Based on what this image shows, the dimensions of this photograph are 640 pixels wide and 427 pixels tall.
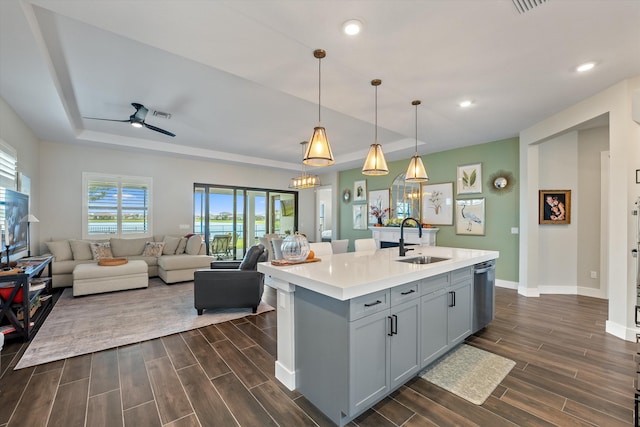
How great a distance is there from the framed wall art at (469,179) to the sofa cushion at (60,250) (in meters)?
7.86

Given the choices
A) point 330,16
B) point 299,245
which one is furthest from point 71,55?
point 299,245

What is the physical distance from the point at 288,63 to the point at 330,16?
710mm

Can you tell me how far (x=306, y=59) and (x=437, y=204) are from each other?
4758 millimetres

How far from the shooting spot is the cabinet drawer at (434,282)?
2281 millimetres

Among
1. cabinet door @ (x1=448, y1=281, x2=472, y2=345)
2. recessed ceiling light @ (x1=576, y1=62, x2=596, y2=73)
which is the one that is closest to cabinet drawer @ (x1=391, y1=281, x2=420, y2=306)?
cabinet door @ (x1=448, y1=281, x2=472, y2=345)

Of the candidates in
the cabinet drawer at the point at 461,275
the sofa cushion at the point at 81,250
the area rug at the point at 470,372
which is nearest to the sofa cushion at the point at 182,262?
the sofa cushion at the point at 81,250

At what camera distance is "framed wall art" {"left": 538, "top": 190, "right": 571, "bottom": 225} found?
4809 mm

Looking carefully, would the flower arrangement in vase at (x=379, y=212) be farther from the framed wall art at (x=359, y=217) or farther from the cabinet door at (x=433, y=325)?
the cabinet door at (x=433, y=325)

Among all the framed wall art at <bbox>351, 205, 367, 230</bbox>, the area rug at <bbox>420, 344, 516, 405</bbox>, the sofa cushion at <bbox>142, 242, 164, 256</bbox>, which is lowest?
the area rug at <bbox>420, 344, 516, 405</bbox>

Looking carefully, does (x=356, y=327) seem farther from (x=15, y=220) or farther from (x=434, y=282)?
(x=15, y=220)

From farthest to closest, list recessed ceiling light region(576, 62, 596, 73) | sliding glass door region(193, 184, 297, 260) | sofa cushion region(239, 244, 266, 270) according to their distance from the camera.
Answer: sliding glass door region(193, 184, 297, 260), sofa cushion region(239, 244, 266, 270), recessed ceiling light region(576, 62, 596, 73)

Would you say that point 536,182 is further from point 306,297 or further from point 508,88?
point 306,297

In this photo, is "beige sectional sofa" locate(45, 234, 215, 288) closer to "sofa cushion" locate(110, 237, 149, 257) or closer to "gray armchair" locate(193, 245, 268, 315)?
"sofa cushion" locate(110, 237, 149, 257)

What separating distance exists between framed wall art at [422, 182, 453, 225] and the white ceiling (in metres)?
1.61
